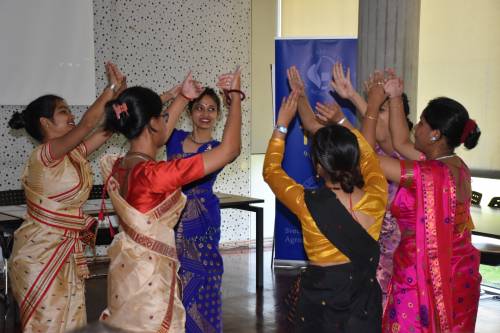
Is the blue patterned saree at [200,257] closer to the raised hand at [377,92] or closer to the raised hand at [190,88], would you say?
the raised hand at [190,88]

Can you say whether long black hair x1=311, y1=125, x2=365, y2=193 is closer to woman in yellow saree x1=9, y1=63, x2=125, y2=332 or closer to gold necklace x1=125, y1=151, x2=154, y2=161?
gold necklace x1=125, y1=151, x2=154, y2=161

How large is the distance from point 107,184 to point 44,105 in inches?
34.5

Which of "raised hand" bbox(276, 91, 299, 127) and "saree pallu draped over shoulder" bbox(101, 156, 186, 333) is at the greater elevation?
"raised hand" bbox(276, 91, 299, 127)

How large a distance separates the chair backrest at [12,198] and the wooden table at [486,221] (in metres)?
3.60

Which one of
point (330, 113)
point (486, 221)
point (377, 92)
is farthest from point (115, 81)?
point (486, 221)

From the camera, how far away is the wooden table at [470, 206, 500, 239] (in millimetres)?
5379

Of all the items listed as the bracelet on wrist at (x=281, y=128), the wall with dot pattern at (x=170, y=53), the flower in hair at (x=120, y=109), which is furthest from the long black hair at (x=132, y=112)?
the wall with dot pattern at (x=170, y=53)

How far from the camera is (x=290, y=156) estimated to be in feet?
20.8

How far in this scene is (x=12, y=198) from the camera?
571 centimetres

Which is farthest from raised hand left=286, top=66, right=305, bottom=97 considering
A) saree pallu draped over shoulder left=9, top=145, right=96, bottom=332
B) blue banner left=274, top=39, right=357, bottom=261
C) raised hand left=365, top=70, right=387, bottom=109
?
blue banner left=274, top=39, right=357, bottom=261

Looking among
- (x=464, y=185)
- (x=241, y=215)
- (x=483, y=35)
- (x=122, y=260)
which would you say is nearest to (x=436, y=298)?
(x=464, y=185)

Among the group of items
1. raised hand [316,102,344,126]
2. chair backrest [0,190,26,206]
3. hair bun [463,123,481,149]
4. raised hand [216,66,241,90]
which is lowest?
chair backrest [0,190,26,206]

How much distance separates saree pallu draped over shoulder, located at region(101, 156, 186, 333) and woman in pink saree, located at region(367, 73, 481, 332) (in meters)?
0.93

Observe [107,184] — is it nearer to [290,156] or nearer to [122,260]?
[122,260]
